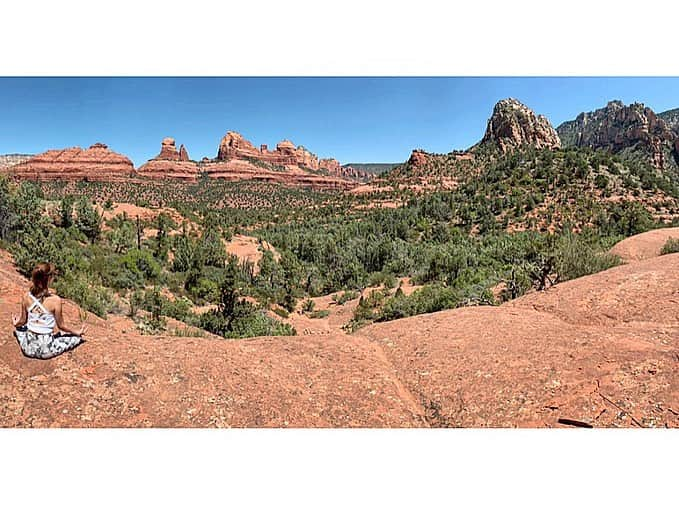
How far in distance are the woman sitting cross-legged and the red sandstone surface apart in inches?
5.0

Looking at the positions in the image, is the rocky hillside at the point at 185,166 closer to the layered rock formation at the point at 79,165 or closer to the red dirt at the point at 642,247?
the layered rock formation at the point at 79,165

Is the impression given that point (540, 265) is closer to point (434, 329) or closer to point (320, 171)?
point (434, 329)

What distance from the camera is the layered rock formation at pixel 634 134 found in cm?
6378

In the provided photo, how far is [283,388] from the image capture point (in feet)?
15.0

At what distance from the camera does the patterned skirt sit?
14.1 feet

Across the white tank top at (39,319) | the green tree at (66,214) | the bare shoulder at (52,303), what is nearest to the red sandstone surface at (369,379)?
the white tank top at (39,319)

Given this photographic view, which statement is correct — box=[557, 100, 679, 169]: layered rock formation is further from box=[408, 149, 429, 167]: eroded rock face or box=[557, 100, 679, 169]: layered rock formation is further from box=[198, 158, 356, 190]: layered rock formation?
box=[198, 158, 356, 190]: layered rock formation

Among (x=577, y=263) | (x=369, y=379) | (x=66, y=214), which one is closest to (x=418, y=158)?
(x=66, y=214)

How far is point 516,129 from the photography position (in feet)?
207

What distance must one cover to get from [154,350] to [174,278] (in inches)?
486

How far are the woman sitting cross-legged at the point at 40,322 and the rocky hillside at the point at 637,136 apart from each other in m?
70.2

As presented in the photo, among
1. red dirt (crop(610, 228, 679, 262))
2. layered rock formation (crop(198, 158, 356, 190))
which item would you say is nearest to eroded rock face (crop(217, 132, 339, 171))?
layered rock formation (crop(198, 158, 356, 190))

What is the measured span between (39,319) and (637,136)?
86.9m

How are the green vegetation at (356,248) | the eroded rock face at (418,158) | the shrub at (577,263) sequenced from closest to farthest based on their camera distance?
the shrub at (577,263), the green vegetation at (356,248), the eroded rock face at (418,158)
